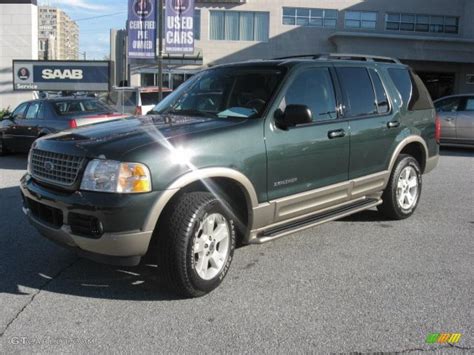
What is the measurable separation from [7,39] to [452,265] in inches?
1012

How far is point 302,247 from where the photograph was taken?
534 centimetres

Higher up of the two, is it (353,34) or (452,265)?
(353,34)

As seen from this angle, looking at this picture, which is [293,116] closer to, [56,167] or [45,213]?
[56,167]

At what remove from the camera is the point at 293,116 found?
450 cm

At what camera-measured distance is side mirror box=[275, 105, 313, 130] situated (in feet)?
14.7

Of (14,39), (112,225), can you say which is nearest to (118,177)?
(112,225)

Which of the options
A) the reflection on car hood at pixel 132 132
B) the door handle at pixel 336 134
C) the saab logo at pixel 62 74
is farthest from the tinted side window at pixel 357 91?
the saab logo at pixel 62 74

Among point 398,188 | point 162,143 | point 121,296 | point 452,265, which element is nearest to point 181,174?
point 162,143

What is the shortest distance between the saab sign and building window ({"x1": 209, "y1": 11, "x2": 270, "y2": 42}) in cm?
1659

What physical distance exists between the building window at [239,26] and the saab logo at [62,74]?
16.6 m

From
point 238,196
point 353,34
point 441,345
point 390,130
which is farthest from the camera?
point 353,34

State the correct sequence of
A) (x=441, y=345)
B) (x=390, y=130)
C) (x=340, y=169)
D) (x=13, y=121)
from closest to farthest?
(x=441, y=345) → (x=340, y=169) → (x=390, y=130) → (x=13, y=121)

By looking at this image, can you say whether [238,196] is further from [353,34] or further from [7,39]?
[353,34]

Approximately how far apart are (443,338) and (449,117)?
11.8 m
